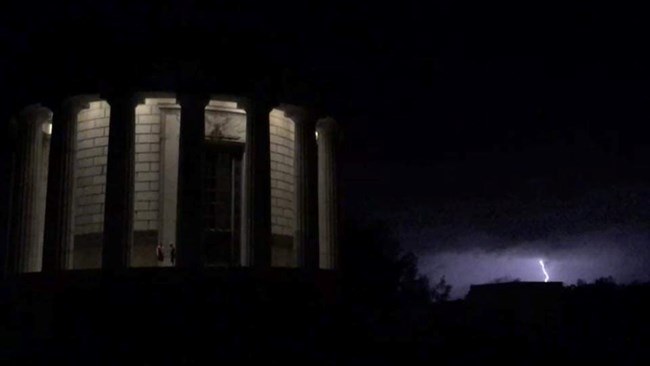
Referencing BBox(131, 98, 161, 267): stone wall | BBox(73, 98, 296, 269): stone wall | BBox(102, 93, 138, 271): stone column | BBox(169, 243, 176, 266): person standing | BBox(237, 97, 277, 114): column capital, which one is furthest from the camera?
BBox(237, 97, 277, 114): column capital

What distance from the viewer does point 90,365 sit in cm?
2144

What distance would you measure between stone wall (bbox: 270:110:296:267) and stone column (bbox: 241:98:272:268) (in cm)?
203

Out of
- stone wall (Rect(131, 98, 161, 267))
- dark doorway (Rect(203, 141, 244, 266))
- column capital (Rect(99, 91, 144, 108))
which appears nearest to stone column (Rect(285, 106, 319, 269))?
dark doorway (Rect(203, 141, 244, 266))

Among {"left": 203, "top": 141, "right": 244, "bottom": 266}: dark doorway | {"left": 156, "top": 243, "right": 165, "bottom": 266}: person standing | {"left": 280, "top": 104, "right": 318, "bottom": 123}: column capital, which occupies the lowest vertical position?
{"left": 156, "top": 243, "right": 165, "bottom": 266}: person standing

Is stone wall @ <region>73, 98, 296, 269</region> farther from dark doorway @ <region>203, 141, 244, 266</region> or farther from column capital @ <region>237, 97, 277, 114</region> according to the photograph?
column capital @ <region>237, 97, 277, 114</region>

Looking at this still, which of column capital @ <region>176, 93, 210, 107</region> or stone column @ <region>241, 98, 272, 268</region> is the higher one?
column capital @ <region>176, 93, 210, 107</region>

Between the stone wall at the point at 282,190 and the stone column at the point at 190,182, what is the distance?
3.78 meters

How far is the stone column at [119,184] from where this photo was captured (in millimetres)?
26328

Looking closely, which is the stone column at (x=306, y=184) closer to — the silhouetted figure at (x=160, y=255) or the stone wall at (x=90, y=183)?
the silhouetted figure at (x=160, y=255)

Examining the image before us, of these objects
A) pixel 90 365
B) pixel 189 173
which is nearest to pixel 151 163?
pixel 189 173

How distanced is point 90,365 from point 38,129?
1167 cm

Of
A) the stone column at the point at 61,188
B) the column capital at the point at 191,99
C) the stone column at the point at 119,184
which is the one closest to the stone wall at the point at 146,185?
the stone column at the point at 119,184

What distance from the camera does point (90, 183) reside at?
93.6 ft

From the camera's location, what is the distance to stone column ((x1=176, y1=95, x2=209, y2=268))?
26.5 meters
